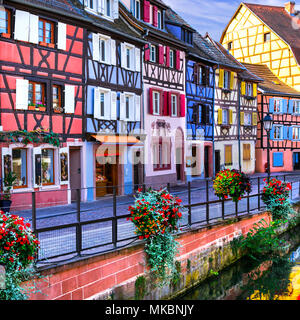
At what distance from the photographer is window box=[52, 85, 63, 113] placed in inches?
589

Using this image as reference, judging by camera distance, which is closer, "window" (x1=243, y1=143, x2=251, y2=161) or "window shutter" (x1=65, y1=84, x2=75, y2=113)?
"window shutter" (x1=65, y1=84, x2=75, y2=113)

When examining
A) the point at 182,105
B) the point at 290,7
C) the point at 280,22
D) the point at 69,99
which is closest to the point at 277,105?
the point at 280,22

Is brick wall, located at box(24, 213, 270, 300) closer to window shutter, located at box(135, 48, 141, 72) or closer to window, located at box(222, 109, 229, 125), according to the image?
window shutter, located at box(135, 48, 141, 72)

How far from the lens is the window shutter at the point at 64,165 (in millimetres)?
15156

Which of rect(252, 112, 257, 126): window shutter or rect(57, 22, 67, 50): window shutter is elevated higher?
rect(57, 22, 67, 50): window shutter

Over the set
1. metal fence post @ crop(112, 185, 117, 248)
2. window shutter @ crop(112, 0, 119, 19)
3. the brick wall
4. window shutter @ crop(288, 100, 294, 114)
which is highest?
window shutter @ crop(112, 0, 119, 19)

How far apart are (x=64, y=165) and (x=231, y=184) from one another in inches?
A: 248

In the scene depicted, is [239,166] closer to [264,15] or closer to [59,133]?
[264,15]

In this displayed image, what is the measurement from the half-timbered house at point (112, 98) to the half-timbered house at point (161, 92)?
0.70 meters

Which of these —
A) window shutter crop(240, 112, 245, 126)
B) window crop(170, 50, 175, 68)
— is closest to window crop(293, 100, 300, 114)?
window shutter crop(240, 112, 245, 126)

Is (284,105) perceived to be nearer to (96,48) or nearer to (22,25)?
(96,48)

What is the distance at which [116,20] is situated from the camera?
62.0ft

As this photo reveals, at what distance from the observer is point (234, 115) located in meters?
29.7

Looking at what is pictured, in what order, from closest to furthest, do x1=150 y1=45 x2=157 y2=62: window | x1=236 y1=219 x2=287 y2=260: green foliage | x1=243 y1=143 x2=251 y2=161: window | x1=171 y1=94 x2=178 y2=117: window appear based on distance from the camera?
x1=236 y1=219 x2=287 y2=260: green foliage < x1=150 y1=45 x2=157 y2=62: window < x1=171 y1=94 x2=178 y2=117: window < x1=243 y1=143 x2=251 y2=161: window
